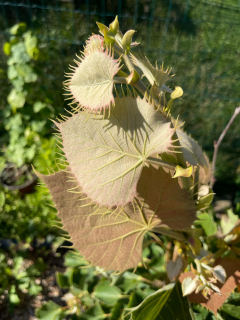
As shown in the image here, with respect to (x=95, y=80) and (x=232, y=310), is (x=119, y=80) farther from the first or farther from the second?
(x=232, y=310)

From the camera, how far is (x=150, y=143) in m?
0.34

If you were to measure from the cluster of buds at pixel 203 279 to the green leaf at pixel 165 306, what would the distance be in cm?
6

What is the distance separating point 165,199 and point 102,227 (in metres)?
0.13

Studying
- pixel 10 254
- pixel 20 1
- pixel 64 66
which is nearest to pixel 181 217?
pixel 10 254

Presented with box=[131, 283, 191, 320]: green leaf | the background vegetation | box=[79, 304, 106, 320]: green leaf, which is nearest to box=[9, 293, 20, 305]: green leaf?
the background vegetation

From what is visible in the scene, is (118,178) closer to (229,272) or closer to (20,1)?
(229,272)

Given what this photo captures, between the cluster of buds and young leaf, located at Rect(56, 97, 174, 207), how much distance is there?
0.87 ft

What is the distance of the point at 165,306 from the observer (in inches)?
21.6

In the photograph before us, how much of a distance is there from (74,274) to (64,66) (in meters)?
1.55

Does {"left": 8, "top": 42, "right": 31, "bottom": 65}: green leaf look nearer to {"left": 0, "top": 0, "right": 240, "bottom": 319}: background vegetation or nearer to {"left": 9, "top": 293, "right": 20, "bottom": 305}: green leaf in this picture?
{"left": 0, "top": 0, "right": 240, "bottom": 319}: background vegetation

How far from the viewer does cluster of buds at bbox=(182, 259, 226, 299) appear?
1.62ft

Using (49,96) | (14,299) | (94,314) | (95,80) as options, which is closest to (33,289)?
(14,299)

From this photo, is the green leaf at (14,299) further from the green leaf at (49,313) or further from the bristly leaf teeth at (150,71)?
Result: the bristly leaf teeth at (150,71)

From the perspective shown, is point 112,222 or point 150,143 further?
point 112,222
